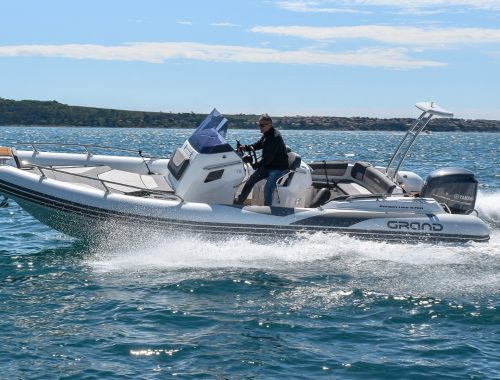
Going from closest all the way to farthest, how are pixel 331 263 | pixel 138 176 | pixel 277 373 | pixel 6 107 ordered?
pixel 277 373, pixel 331 263, pixel 138 176, pixel 6 107

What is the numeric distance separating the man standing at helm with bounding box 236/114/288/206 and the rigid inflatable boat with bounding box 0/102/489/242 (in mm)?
159

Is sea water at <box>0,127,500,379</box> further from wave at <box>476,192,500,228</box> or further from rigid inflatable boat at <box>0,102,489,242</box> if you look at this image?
wave at <box>476,192,500,228</box>

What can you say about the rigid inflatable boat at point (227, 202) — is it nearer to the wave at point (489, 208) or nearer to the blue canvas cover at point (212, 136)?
the blue canvas cover at point (212, 136)

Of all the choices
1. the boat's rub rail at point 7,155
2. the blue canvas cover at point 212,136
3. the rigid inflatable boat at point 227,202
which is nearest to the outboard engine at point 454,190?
the rigid inflatable boat at point 227,202

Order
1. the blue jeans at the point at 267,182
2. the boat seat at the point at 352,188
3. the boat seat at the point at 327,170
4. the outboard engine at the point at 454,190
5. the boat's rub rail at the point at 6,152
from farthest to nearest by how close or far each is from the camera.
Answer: the boat seat at the point at 327,170 → the boat's rub rail at the point at 6,152 → the boat seat at the point at 352,188 → the outboard engine at the point at 454,190 → the blue jeans at the point at 267,182

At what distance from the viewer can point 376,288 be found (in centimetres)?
892

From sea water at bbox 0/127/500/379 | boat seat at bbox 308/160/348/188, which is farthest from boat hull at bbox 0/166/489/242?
boat seat at bbox 308/160/348/188

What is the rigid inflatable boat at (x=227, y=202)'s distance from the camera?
10.5m

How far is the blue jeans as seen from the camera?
423 inches

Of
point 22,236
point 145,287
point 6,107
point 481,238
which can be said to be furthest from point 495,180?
point 6,107

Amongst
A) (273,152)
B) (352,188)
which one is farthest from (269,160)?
(352,188)

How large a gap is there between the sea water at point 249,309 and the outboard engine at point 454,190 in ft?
2.37

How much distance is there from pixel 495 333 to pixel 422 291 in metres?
1.40

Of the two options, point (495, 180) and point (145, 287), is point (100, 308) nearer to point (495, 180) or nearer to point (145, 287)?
point (145, 287)
